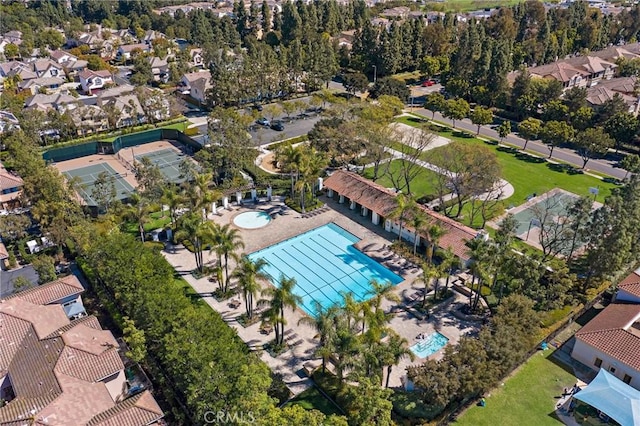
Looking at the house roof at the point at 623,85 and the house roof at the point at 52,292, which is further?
the house roof at the point at 623,85

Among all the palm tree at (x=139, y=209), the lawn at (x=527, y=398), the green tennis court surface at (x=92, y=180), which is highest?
the palm tree at (x=139, y=209)

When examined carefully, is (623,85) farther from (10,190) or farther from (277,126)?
(10,190)

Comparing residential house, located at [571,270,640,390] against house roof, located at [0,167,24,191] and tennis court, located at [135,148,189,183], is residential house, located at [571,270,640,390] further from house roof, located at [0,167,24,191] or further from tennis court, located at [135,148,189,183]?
house roof, located at [0,167,24,191]

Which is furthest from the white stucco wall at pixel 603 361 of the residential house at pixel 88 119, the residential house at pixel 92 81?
the residential house at pixel 92 81

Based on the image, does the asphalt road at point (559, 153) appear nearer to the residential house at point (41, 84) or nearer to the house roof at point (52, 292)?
the house roof at point (52, 292)

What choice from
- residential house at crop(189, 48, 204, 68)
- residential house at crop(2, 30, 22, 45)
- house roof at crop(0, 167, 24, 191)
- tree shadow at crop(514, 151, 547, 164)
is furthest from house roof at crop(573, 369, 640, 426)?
residential house at crop(2, 30, 22, 45)

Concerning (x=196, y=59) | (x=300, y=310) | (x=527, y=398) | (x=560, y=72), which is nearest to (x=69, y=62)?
(x=196, y=59)
